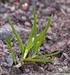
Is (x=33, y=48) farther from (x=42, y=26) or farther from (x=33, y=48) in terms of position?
(x=42, y=26)

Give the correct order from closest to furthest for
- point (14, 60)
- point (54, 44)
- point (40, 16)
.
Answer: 1. point (14, 60)
2. point (54, 44)
3. point (40, 16)

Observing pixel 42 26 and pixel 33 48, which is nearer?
pixel 33 48

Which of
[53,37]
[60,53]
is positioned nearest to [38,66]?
[60,53]

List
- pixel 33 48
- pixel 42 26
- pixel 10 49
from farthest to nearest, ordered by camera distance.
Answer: pixel 42 26
pixel 33 48
pixel 10 49

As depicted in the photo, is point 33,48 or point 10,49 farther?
point 33,48

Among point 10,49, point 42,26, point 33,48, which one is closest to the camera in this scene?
point 10,49

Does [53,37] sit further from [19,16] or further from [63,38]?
[19,16]

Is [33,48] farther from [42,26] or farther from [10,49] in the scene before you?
[42,26]

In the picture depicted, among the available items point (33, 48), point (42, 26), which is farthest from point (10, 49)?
point (42, 26)
